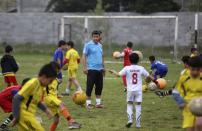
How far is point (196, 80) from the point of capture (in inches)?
349

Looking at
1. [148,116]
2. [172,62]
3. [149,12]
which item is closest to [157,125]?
[148,116]

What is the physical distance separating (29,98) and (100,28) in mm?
34404

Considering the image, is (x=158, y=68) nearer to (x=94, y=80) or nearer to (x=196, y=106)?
(x=94, y=80)

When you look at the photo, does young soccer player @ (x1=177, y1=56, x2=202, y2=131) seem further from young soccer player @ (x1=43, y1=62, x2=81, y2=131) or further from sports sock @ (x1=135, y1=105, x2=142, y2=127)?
sports sock @ (x1=135, y1=105, x2=142, y2=127)

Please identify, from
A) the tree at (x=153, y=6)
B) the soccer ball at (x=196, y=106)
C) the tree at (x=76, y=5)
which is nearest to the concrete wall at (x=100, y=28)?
the tree at (x=153, y=6)

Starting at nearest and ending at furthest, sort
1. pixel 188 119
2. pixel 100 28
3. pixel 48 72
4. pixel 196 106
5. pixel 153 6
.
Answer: pixel 48 72, pixel 196 106, pixel 188 119, pixel 100 28, pixel 153 6

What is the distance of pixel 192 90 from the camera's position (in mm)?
8898

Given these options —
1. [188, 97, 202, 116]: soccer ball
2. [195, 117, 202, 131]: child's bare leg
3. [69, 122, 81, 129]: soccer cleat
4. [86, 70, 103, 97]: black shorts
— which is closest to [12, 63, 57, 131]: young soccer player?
[188, 97, 202, 116]: soccer ball

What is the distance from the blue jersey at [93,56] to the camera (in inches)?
577

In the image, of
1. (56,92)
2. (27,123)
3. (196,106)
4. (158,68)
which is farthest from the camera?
(158,68)

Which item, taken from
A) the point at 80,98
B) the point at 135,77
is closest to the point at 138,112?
the point at 135,77

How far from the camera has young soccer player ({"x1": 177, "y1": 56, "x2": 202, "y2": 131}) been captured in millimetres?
8672

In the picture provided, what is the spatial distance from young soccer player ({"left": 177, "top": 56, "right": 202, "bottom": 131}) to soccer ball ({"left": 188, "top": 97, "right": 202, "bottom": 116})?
24 centimetres

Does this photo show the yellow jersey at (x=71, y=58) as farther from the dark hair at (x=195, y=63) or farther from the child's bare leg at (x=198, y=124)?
the child's bare leg at (x=198, y=124)
